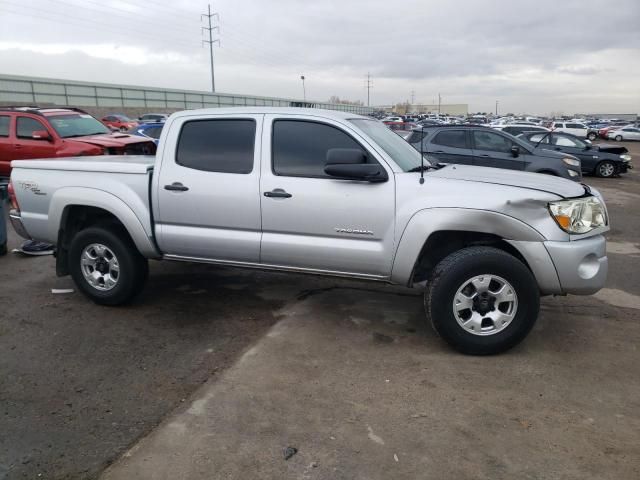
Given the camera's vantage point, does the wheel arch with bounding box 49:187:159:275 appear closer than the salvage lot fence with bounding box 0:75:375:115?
Yes

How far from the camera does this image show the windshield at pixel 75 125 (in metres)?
11.1

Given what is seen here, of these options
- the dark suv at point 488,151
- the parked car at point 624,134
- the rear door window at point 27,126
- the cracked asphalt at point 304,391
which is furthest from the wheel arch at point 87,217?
the parked car at point 624,134

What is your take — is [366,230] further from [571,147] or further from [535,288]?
[571,147]

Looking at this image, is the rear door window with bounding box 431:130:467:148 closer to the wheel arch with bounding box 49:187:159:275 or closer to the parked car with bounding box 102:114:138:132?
the wheel arch with bounding box 49:187:159:275

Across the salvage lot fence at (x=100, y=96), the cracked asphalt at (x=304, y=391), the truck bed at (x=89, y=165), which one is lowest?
the cracked asphalt at (x=304, y=391)

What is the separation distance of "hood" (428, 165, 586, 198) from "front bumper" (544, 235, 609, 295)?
1.27 ft

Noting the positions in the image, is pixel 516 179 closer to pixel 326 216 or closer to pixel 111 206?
pixel 326 216

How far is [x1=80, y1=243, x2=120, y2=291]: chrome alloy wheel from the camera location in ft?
16.6

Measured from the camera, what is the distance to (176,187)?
4.64 metres

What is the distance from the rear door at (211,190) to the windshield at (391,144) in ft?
3.11

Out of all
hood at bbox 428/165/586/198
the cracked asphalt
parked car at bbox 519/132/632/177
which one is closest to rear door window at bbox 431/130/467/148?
parked car at bbox 519/132/632/177

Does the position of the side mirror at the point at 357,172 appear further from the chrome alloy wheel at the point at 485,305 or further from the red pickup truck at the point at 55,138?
the red pickup truck at the point at 55,138

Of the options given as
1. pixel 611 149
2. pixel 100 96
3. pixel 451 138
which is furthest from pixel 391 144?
pixel 100 96

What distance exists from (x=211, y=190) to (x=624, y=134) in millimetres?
51433
